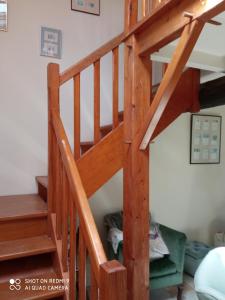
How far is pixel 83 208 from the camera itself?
1362 mm

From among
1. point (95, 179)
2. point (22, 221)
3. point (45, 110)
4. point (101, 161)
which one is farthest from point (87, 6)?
point (22, 221)

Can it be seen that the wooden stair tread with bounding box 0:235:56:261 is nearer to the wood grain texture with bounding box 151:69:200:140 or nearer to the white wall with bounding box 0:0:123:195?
the white wall with bounding box 0:0:123:195

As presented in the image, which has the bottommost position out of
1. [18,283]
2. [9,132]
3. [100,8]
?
[18,283]

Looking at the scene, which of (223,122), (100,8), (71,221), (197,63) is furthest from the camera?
(223,122)

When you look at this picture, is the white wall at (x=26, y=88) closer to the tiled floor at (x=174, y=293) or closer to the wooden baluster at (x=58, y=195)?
the wooden baluster at (x=58, y=195)

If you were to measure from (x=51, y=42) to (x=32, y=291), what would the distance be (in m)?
2.36

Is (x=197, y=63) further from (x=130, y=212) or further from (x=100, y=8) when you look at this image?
(x=100, y=8)

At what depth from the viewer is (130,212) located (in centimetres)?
191

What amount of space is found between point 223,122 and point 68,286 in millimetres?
3364

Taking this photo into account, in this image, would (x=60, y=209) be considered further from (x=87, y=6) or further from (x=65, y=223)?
(x=87, y=6)

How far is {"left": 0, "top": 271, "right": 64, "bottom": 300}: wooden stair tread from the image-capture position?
1.52 meters

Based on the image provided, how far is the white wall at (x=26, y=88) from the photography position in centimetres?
264

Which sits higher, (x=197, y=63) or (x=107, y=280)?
(x=197, y=63)

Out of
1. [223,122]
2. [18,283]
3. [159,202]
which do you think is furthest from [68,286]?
[223,122]
